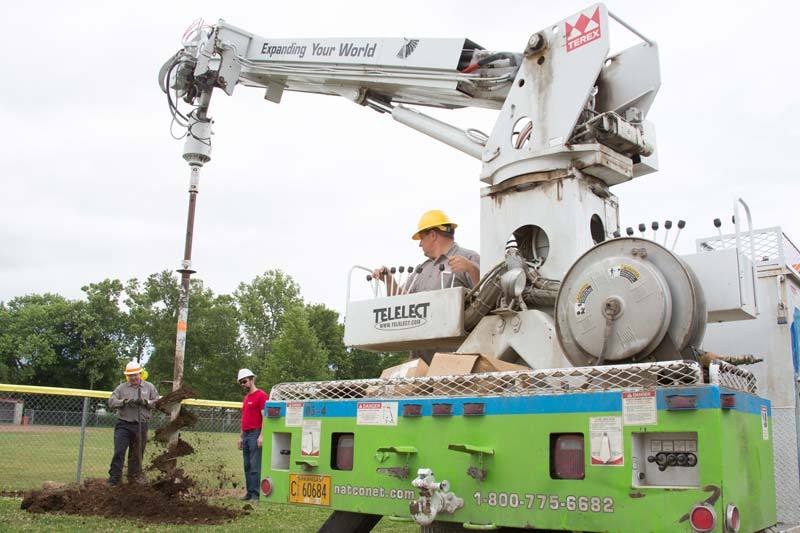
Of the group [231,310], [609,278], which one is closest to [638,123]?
[609,278]

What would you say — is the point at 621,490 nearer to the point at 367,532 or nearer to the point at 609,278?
the point at 609,278

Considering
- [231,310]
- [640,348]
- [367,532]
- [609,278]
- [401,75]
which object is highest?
[231,310]

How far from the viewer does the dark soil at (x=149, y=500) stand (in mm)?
8438

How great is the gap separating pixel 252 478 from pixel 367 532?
5.16 metres

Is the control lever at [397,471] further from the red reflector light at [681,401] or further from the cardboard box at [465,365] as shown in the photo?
the red reflector light at [681,401]

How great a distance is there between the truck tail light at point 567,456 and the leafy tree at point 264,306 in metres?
66.8

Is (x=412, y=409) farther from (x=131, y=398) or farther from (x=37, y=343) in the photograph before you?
(x=37, y=343)

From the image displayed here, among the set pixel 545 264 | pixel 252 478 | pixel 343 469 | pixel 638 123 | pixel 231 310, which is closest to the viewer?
pixel 343 469

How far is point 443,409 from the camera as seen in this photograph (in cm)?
444

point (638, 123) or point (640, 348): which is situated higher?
point (638, 123)

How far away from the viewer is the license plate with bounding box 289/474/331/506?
16.0 feet

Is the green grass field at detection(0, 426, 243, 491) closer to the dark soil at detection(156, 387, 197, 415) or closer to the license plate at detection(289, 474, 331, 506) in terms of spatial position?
the dark soil at detection(156, 387, 197, 415)

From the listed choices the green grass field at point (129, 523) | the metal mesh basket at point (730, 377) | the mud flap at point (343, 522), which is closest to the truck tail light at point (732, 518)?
the metal mesh basket at point (730, 377)

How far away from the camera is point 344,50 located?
8.18 m
